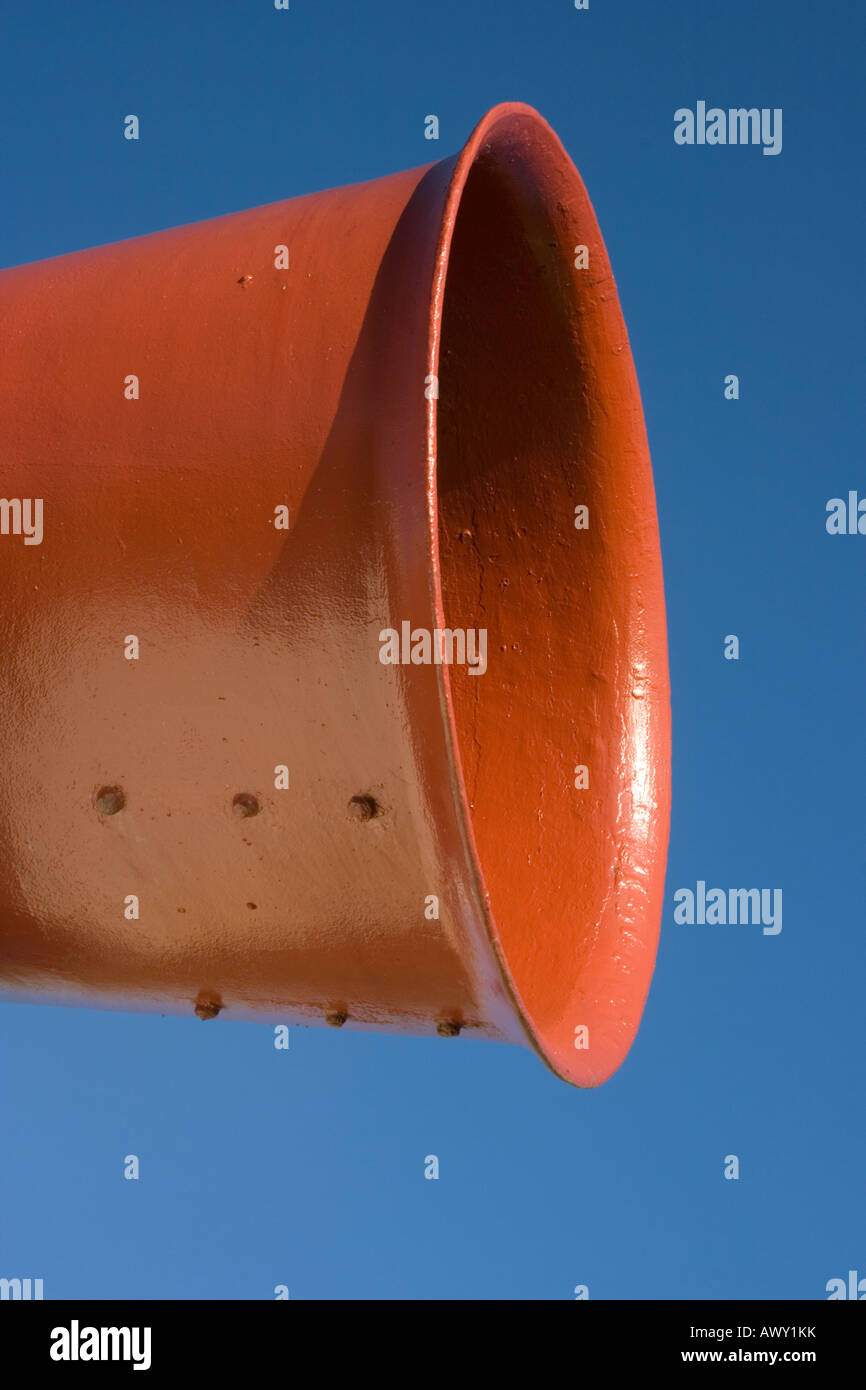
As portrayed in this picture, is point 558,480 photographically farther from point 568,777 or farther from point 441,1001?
point 441,1001

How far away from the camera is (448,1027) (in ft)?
5.53

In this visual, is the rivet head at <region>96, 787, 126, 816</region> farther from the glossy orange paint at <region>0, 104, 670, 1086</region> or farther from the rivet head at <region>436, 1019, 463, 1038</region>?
the rivet head at <region>436, 1019, 463, 1038</region>

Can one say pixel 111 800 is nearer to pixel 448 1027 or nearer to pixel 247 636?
pixel 247 636

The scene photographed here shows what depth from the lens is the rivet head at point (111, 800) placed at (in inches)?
64.2

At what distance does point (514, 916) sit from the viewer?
215cm

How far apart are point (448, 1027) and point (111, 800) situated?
1.66 ft

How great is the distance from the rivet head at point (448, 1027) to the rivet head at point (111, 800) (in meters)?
0.48

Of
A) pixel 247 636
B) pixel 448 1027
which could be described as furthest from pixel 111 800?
pixel 448 1027

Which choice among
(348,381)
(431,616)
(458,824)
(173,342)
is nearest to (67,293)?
(173,342)

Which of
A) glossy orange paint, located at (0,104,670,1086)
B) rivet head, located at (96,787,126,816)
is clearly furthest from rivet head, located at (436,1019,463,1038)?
rivet head, located at (96,787,126,816)

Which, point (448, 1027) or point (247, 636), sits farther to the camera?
point (448, 1027)

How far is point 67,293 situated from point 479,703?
1.02m

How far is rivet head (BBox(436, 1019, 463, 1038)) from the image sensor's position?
1684 millimetres

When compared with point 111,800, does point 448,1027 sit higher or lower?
lower
